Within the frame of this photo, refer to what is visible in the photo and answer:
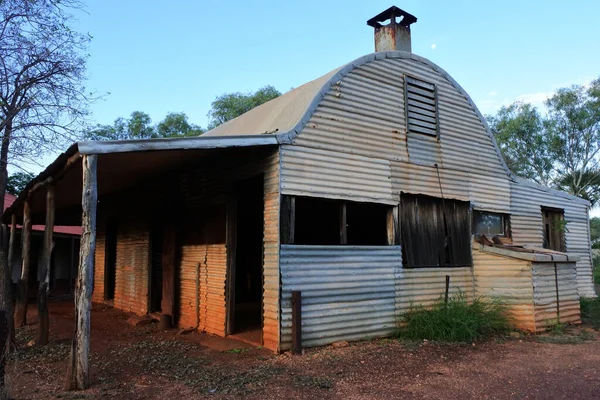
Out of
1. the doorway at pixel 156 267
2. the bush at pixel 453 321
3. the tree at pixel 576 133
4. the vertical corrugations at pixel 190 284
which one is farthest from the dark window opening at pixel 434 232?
the tree at pixel 576 133

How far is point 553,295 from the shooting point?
9734 mm

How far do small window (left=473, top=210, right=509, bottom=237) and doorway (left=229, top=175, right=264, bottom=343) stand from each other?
5127mm

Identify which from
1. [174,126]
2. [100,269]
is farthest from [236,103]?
[100,269]

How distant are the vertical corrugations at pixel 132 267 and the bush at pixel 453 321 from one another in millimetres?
6609

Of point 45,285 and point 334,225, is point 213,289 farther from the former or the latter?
point 334,225

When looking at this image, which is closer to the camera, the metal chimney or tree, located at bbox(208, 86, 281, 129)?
the metal chimney

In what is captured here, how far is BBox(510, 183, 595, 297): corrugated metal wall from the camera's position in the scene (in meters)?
11.8

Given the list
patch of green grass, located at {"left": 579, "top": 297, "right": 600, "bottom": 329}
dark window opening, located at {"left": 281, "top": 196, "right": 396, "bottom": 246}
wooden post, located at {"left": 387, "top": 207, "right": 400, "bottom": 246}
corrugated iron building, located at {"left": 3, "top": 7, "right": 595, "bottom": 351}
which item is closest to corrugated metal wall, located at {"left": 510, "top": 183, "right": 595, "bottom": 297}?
corrugated iron building, located at {"left": 3, "top": 7, "right": 595, "bottom": 351}

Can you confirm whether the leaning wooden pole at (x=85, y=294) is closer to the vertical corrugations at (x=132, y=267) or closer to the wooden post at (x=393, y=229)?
the wooden post at (x=393, y=229)

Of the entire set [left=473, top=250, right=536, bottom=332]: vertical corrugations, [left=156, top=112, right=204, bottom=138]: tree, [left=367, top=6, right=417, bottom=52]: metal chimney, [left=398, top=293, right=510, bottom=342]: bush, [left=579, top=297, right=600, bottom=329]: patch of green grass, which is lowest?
[left=579, top=297, right=600, bottom=329]: patch of green grass

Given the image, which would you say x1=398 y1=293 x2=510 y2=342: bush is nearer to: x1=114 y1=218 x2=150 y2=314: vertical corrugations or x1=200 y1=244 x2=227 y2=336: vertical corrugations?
x1=200 y1=244 x2=227 y2=336: vertical corrugations

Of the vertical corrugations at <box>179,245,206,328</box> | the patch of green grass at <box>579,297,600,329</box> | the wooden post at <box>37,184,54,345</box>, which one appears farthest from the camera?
the patch of green grass at <box>579,297,600,329</box>

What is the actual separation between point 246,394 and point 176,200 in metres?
6.17

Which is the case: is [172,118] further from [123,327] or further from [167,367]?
[167,367]
